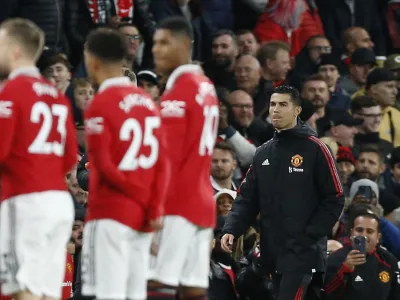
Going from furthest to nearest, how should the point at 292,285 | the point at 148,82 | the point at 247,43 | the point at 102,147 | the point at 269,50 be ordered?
the point at 247,43 < the point at 269,50 < the point at 148,82 < the point at 292,285 < the point at 102,147

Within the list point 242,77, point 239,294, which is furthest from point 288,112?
point 242,77

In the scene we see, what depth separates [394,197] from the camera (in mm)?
14227

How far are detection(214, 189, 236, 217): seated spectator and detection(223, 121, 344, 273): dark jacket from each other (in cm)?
130

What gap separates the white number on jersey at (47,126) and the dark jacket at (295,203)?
270cm

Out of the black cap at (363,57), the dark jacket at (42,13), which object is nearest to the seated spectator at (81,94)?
the dark jacket at (42,13)

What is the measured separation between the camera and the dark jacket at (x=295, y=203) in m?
10.8

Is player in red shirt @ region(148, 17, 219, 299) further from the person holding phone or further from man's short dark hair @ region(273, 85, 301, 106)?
the person holding phone

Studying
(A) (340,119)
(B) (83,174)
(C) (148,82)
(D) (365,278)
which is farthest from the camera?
(A) (340,119)

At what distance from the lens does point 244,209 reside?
11.0 m

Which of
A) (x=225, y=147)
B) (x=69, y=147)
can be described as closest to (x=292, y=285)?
(x=225, y=147)

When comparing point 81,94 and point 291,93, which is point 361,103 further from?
point 291,93

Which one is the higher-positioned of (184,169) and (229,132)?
(184,169)

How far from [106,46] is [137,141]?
0.61 meters

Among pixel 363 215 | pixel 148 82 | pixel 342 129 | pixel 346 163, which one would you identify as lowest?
pixel 363 215
